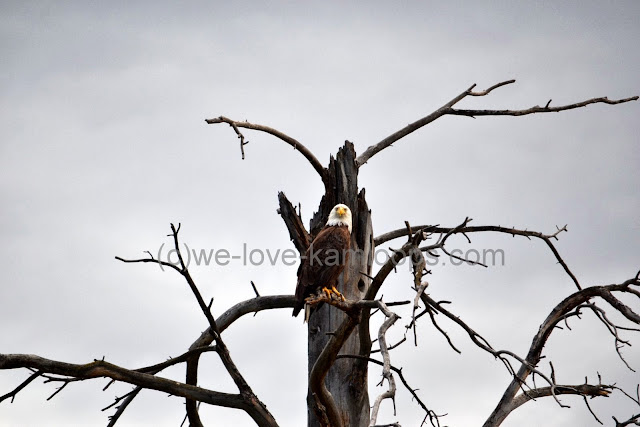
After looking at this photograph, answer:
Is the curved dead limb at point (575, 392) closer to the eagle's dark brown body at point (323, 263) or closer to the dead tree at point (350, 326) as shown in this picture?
the dead tree at point (350, 326)

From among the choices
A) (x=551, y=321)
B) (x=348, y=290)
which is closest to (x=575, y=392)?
(x=551, y=321)

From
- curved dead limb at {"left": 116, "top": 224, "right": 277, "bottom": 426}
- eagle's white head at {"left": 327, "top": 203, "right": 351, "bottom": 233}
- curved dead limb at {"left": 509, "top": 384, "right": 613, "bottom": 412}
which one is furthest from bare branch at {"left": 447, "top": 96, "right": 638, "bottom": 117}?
curved dead limb at {"left": 116, "top": 224, "right": 277, "bottom": 426}

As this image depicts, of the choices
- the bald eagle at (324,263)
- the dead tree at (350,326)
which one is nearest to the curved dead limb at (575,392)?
the dead tree at (350,326)

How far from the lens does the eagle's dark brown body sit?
6789mm

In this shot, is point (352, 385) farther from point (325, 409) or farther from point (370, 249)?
point (370, 249)

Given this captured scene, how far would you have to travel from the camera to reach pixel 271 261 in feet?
25.1

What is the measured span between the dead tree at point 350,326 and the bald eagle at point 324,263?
32 cm

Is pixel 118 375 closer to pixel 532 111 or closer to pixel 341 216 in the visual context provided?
pixel 341 216

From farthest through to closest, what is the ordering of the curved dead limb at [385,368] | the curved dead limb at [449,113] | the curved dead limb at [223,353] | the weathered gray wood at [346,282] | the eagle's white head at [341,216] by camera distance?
the curved dead limb at [449,113]
the eagle's white head at [341,216]
the weathered gray wood at [346,282]
the curved dead limb at [223,353]
the curved dead limb at [385,368]

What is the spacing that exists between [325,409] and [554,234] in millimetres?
3235

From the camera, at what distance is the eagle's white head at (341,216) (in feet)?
23.7

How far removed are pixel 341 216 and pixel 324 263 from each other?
1.98 ft

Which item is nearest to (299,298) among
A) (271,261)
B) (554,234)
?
(271,261)

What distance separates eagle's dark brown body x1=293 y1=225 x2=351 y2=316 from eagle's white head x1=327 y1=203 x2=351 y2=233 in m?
0.14
